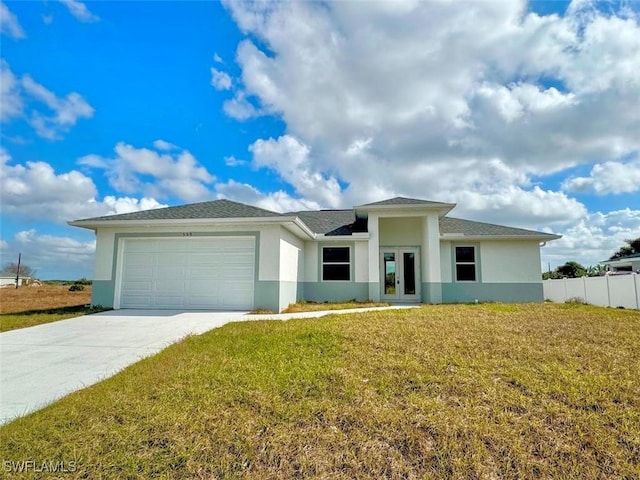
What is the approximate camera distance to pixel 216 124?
14.2 meters

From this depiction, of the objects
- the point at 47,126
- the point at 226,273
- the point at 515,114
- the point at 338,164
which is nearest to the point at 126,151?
the point at 47,126

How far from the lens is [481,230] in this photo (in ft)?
53.2

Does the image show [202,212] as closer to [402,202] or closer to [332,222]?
[332,222]

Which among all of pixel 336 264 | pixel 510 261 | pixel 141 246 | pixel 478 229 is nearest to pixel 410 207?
pixel 478 229

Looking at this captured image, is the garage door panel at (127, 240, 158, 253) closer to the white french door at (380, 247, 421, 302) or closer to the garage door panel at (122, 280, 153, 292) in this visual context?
the garage door panel at (122, 280, 153, 292)

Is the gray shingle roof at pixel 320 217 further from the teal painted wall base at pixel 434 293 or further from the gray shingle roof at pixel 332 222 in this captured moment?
the teal painted wall base at pixel 434 293

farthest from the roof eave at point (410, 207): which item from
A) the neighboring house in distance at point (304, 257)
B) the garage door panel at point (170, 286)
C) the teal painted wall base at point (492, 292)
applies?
the garage door panel at point (170, 286)

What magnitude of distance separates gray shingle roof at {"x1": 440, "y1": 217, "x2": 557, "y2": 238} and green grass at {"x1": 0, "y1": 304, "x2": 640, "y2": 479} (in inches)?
405

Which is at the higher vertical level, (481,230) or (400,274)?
(481,230)

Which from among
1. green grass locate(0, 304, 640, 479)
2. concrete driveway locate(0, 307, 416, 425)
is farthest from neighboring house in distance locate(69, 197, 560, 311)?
green grass locate(0, 304, 640, 479)

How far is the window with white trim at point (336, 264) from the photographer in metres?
Answer: 15.9

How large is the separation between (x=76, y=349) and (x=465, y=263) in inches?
592

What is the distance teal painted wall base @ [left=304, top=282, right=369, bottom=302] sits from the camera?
51.1 ft

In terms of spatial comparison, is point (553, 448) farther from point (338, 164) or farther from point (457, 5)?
point (338, 164)
